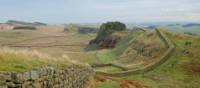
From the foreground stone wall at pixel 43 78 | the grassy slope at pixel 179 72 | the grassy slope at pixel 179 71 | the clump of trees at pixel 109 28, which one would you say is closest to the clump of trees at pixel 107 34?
the clump of trees at pixel 109 28

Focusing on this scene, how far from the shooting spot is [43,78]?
51.6ft

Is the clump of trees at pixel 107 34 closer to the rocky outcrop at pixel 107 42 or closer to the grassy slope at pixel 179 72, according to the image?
the rocky outcrop at pixel 107 42

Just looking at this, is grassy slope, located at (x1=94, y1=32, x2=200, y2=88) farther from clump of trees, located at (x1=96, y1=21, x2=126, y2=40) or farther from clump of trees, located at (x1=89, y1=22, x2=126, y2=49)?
clump of trees, located at (x1=96, y1=21, x2=126, y2=40)

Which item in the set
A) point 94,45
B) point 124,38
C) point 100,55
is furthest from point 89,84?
point 94,45

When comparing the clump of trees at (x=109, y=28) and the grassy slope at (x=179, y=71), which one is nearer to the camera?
the grassy slope at (x=179, y=71)

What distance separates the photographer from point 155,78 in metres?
62.4

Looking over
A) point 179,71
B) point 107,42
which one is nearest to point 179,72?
point 179,71

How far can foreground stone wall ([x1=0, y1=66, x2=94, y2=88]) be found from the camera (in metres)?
12.4

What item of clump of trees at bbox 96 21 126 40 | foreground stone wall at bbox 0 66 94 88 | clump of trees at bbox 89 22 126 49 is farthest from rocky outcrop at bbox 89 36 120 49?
foreground stone wall at bbox 0 66 94 88

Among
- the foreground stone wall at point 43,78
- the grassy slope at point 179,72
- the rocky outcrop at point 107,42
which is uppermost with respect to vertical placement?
the foreground stone wall at point 43,78

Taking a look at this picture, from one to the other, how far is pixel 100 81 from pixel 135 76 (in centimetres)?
2783

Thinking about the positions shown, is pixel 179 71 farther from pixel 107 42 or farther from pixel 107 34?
pixel 107 34

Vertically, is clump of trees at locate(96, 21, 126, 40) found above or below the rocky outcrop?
above

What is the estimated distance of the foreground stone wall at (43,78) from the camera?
12.4 meters
